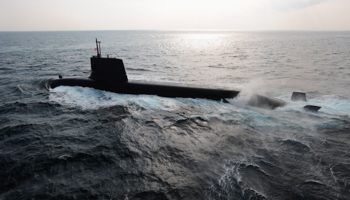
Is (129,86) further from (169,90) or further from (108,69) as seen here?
(169,90)

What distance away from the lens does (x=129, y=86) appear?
14.9 metres

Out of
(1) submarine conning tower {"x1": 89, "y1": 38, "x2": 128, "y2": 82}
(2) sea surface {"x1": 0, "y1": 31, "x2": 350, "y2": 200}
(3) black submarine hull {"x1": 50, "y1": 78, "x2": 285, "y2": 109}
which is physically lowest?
(2) sea surface {"x1": 0, "y1": 31, "x2": 350, "y2": 200}

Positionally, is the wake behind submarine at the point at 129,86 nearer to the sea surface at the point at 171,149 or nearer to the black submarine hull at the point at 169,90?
the black submarine hull at the point at 169,90

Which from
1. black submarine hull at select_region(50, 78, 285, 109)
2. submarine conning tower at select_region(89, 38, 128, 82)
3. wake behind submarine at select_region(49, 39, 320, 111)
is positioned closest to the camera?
black submarine hull at select_region(50, 78, 285, 109)

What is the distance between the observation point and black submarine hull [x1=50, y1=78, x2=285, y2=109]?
40.9 feet

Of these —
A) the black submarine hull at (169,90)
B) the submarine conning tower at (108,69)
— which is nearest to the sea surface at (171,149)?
the black submarine hull at (169,90)

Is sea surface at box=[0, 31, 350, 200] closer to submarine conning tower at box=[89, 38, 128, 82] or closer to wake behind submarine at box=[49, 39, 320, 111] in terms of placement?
wake behind submarine at box=[49, 39, 320, 111]

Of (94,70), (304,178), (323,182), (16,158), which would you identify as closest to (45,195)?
(16,158)

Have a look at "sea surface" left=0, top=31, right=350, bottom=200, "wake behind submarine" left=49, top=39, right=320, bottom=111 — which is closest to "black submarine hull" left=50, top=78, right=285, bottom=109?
"wake behind submarine" left=49, top=39, right=320, bottom=111

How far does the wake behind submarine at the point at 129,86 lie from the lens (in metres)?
12.9

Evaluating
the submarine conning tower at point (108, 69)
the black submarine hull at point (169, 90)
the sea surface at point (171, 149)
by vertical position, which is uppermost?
the submarine conning tower at point (108, 69)

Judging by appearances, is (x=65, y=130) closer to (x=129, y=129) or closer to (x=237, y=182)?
(x=129, y=129)

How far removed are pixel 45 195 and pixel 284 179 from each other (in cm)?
719

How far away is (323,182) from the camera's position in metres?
5.98
